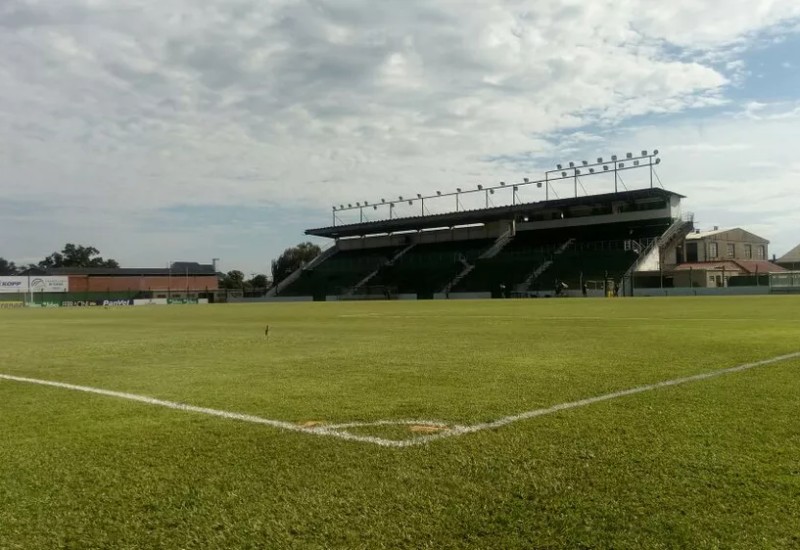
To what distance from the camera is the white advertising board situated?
98812 mm

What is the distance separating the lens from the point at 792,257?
330 feet

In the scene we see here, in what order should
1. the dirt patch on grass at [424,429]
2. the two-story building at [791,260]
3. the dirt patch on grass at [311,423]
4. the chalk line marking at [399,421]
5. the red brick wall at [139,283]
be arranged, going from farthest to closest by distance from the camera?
1. the red brick wall at [139,283]
2. the two-story building at [791,260]
3. the dirt patch on grass at [311,423]
4. the dirt patch on grass at [424,429]
5. the chalk line marking at [399,421]

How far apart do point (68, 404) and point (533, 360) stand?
5775mm

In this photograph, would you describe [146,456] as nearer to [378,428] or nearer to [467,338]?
[378,428]

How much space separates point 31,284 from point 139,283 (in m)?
22.3

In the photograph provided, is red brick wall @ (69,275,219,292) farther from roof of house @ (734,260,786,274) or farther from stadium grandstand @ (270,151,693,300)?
roof of house @ (734,260,786,274)

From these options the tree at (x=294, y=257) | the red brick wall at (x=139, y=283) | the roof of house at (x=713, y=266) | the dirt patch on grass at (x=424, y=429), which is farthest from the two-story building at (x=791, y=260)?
the dirt patch on grass at (x=424, y=429)

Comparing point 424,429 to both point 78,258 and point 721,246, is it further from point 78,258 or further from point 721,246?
point 78,258

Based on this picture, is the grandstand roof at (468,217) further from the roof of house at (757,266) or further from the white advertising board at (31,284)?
the white advertising board at (31,284)

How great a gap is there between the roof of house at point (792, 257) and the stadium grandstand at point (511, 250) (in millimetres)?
38119

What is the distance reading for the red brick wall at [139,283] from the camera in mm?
113731

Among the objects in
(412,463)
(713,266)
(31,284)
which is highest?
(31,284)

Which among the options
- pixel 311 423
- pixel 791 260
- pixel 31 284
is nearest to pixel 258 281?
pixel 31 284

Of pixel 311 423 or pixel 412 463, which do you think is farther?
pixel 311 423
